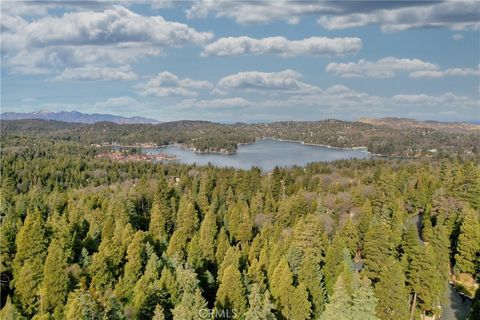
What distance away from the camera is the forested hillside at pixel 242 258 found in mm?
22844

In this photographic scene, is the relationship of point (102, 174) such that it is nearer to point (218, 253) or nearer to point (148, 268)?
point (218, 253)

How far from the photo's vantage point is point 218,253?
1388 inches

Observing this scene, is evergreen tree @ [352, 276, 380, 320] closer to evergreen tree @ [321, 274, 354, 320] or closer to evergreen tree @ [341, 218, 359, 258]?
evergreen tree @ [321, 274, 354, 320]

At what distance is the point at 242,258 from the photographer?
33.9 meters

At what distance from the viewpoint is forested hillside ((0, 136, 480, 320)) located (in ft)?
74.9

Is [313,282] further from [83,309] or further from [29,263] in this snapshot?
[29,263]

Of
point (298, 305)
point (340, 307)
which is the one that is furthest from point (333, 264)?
point (340, 307)

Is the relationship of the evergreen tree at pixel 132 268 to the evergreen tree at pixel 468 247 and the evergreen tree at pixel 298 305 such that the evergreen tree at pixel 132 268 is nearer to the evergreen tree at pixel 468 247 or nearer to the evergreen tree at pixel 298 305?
the evergreen tree at pixel 298 305

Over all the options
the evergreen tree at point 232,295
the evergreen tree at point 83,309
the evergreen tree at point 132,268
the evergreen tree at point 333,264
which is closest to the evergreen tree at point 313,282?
the evergreen tree at point 333,264

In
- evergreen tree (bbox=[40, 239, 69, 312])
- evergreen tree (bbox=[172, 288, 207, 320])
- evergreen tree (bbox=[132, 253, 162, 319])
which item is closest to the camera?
evergreen tree (bbox=[172, 288, 207, 320])

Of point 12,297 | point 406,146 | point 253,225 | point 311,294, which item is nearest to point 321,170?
point 253,225

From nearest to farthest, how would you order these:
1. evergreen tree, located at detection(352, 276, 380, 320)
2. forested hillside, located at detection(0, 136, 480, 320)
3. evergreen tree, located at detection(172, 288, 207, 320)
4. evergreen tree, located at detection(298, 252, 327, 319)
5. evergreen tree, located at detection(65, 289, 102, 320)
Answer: evergreen tree, located at detection(172, 288, 207, 320), evergreen tree, located at detection(65, 289, 102, 320), evergreen tree, located at detection(352, 276, 380, 320), forested hillside, located at detection(0, 136, 480, 320), evergreen tree, located at detection(298, 252, 327, 319)

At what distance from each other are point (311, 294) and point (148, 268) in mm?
10056

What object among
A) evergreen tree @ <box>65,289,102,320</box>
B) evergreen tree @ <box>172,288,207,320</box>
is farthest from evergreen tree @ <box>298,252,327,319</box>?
evergreen tree @ <box>65,289,102,320</box>
